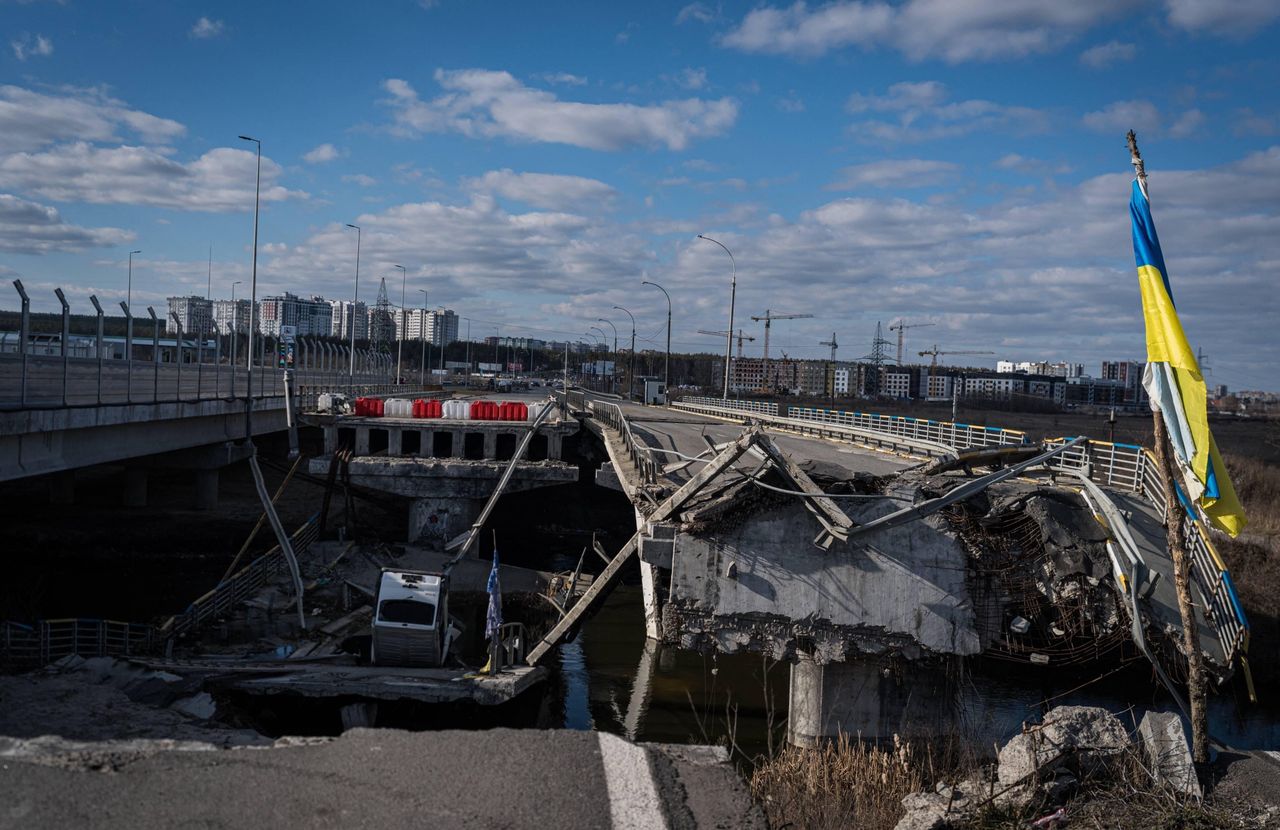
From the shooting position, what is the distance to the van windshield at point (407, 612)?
21.7 meters

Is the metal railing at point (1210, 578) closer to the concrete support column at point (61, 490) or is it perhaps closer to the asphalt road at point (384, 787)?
the asphalt road at point (384, 787)

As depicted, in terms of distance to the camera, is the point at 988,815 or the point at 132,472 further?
the point at 132,472

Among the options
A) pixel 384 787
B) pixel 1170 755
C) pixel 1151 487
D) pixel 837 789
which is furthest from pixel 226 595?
pixel 1170 755

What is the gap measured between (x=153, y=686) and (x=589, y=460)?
36413 mm

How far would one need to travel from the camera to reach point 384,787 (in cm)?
700

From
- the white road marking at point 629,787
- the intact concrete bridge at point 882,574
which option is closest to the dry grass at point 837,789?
the white road marking at point 629,787

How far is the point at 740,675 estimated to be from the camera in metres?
25.2

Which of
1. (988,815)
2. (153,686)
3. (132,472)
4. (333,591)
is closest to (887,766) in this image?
(988,815)

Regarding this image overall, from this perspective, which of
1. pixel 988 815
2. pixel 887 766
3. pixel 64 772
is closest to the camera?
pixel 64 772

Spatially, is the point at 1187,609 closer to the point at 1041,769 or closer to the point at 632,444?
the point at 1041,769

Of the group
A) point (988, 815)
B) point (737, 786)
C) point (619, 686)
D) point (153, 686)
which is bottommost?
point (619, 686)

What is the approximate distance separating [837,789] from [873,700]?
20.3 feet

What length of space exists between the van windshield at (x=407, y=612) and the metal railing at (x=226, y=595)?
215 inches

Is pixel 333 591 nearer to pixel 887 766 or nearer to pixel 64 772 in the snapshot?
pixel 887 766
